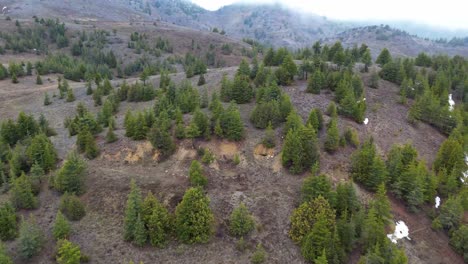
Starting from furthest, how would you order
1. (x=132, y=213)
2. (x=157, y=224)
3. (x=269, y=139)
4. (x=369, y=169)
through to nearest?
(x=269, y=139) < (x=369, y=169) < (x=132, y=213) < (x=157, y=224)

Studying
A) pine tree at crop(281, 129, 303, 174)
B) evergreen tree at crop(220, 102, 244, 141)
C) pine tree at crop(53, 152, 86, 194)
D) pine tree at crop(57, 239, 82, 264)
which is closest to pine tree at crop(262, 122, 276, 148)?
pine tree at crop(281, 129, 303, 174)

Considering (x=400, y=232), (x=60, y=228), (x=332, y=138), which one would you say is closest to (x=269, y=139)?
(x=332, y=138)

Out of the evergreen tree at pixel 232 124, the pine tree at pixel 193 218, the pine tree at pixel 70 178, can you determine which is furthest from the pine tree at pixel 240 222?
the pine tree at pixel 70 178

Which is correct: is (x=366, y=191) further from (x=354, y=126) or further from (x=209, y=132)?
(x=209, y=132)

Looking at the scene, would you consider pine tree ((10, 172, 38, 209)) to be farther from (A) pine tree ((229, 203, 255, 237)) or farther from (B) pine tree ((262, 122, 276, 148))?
(B) pine tree ((262, 122, 276, 148))

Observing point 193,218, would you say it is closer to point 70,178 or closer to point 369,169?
point 70,178
